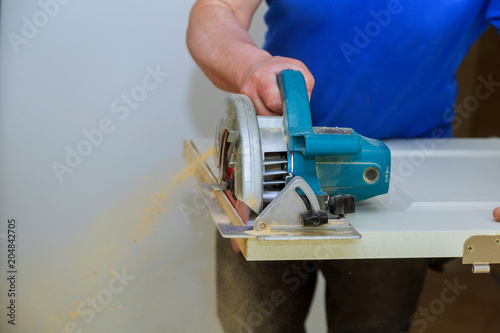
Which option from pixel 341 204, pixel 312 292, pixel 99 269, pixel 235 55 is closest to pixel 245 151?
pixel 341 204

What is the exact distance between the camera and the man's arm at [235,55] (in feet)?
2.89

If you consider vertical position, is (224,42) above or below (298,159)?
above

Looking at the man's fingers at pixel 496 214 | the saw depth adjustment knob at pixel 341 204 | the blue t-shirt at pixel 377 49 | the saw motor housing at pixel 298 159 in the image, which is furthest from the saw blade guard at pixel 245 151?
the blue t-shirt at pixel 377 49

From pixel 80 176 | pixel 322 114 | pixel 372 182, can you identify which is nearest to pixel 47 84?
pixel 80 176

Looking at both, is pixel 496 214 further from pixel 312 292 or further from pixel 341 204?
pixel 312 292

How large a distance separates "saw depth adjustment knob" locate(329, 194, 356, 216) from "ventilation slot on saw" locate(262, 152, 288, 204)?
0.08m

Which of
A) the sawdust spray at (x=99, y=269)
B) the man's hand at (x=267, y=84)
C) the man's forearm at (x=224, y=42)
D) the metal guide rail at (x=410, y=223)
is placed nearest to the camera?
the metal guide rail at (x=410, y=223)

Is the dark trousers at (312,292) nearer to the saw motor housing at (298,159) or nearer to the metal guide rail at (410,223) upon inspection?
the metal guide rail at (410,223)

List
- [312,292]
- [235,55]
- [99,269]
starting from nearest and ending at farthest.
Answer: [235,55]
[312,292]
[99,269]

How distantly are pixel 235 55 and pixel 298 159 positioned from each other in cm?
39

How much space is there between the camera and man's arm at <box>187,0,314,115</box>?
882 millimetres

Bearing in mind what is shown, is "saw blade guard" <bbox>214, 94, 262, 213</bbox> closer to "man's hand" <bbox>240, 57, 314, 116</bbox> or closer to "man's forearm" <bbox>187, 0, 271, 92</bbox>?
"man's hand" <bbox>240, 57, 314, 116</bbox>

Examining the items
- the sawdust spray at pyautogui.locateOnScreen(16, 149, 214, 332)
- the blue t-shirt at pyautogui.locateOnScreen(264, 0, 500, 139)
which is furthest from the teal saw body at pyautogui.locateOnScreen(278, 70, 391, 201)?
the sawdust spray at pyautogui.locateOnScreen(16, 149, 214, 332)

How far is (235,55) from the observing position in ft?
3.54
